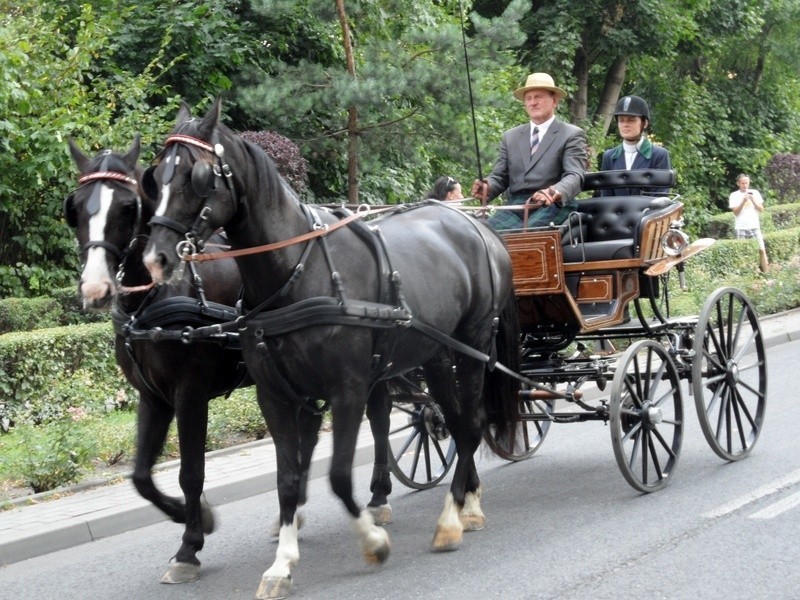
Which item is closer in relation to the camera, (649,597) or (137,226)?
(649,597)

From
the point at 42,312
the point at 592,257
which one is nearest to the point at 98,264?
the point at 592,257

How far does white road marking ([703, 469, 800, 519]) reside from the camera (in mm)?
6562

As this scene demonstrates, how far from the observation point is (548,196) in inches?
293

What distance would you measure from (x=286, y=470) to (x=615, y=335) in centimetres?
334

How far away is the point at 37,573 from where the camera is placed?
6.39 meters

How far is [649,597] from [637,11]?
69.6 feet

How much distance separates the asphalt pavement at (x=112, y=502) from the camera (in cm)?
687

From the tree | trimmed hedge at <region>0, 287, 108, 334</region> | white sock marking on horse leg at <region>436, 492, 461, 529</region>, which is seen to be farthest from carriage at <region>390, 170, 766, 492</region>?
the tree

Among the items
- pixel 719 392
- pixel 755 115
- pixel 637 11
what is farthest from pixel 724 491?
pixel 755 115

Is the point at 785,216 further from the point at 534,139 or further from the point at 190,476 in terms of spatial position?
the point at 190,476

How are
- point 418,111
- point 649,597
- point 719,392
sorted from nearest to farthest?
point 649,597
point 719,392
point 418,111

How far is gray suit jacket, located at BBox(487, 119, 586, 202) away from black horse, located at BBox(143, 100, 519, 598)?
164 cm

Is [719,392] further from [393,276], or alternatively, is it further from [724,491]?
[393,276]

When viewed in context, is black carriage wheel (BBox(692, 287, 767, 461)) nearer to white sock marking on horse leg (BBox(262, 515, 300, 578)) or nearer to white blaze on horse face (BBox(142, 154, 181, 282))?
white sock marking on horse leg (BBox(262, 515, 300, 578))
